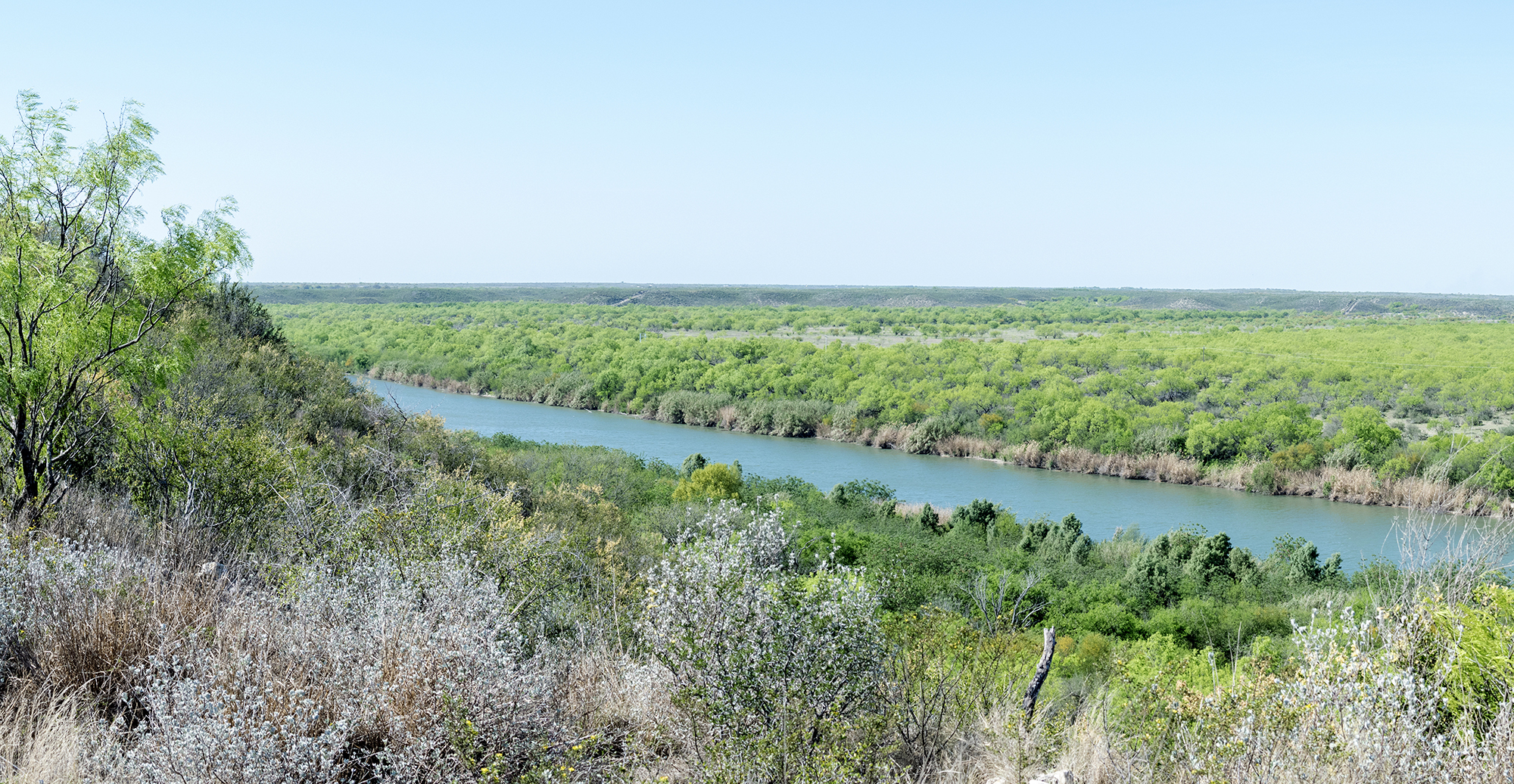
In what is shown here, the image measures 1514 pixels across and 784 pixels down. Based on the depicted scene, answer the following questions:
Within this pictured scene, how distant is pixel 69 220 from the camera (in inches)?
376

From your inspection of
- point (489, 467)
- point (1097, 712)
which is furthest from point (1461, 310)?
point (1097, 712)

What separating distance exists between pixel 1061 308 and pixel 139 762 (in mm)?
135077

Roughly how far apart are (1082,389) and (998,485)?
15.6m

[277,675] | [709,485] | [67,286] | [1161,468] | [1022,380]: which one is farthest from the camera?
[1022,380]

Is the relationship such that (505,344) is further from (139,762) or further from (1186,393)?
(139,762)

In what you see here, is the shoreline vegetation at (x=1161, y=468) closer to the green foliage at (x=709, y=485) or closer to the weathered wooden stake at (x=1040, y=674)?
the green foliage at (x=709, y=485)

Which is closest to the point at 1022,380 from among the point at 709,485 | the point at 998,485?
the point at 998,485

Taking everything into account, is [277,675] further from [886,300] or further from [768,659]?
[886,300]

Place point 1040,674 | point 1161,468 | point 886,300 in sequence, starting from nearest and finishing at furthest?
point 1040,674 → point 1161,468 → point 886,300

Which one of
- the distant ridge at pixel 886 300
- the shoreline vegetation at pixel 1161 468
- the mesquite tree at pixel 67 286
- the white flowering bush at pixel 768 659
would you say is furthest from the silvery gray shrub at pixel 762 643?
the distant ridge at pixel 886 300

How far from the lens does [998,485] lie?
35.4 metres

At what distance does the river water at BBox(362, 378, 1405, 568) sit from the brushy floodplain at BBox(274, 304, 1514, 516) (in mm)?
1286

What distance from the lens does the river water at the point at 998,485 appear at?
1152 inches

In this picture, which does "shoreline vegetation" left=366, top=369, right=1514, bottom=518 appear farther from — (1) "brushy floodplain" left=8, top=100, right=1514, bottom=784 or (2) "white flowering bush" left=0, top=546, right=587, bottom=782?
(2) "white flowering bush" left=0, top=546, right=587, bottom=782
